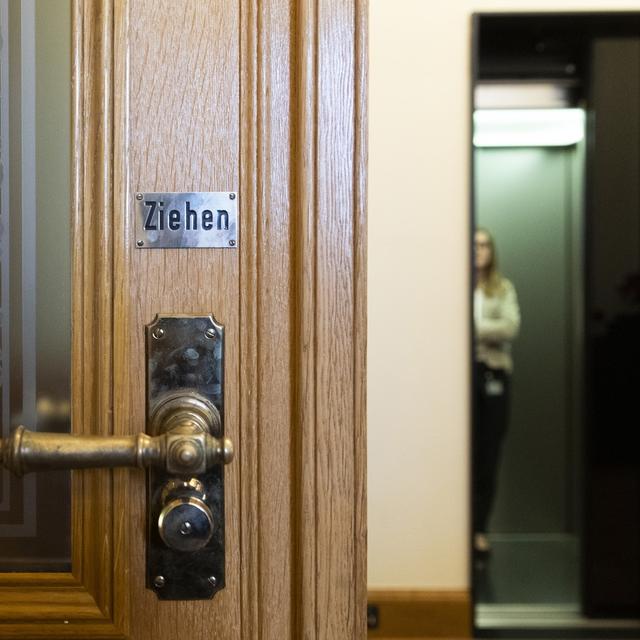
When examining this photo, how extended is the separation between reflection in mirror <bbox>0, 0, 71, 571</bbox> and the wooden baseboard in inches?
69.2

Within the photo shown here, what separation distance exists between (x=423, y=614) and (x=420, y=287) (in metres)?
0.97

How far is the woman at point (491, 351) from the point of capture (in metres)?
2.68

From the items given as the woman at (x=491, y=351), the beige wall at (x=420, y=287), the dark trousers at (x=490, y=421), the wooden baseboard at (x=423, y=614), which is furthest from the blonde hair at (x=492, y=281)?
the wooden baseboard at (x=423, y=614)

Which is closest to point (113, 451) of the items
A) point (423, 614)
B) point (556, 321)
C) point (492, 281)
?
point (423, 614)

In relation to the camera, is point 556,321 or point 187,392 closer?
point 187,392

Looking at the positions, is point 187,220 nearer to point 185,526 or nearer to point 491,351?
point 185,526

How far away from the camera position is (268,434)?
486 millimetres

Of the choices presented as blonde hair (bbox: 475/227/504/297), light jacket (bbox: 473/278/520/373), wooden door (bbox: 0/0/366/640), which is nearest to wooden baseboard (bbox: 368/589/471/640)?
light jacket (bbox: 473/278/520/373)

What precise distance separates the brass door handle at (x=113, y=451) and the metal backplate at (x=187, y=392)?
0.17 ft

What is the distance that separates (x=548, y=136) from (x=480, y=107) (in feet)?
1.39

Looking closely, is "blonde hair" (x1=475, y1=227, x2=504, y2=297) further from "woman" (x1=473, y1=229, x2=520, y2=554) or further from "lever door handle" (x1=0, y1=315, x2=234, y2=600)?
"lever door handle" (x1=0, y1=315, x2=234, y2=600)

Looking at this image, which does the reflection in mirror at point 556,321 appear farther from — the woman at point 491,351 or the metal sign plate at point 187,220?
the metal sign plate at point 187,220

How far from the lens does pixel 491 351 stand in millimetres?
2758

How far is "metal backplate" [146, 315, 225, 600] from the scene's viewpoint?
1.57ft
